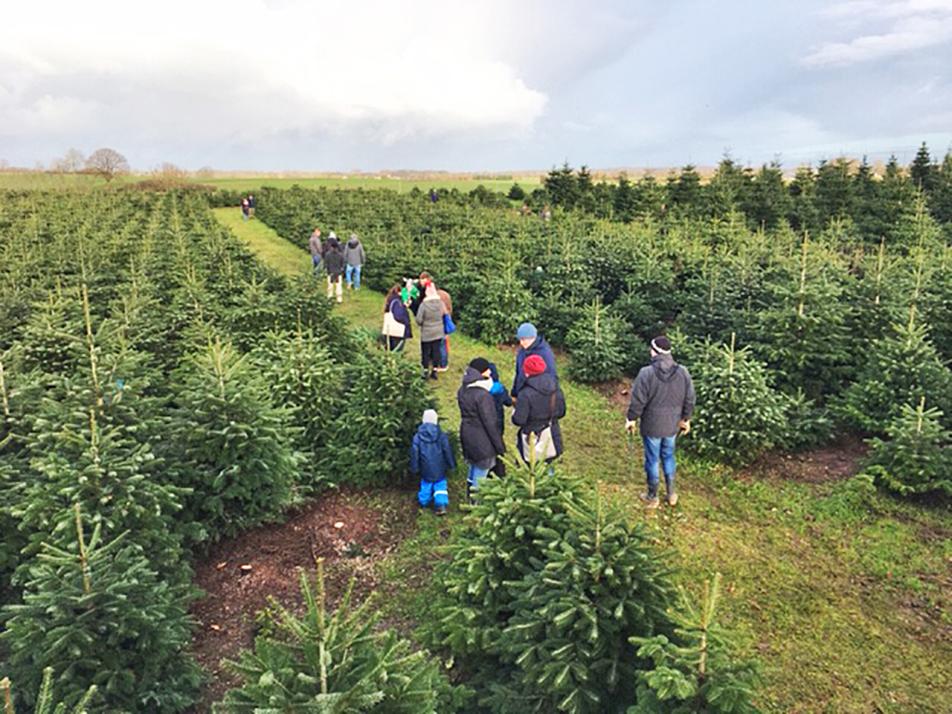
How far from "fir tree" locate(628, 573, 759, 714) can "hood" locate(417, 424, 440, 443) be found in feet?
14.7

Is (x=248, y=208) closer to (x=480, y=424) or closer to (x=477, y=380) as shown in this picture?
(x=477, y=380)

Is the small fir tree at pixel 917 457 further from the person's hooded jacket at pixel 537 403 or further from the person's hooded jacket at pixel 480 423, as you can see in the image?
the person's hooded jacket at pixel 480 423

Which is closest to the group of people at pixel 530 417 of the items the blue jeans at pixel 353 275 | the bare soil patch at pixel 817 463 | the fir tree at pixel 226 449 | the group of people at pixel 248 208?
the fir tree at pixel 226 449

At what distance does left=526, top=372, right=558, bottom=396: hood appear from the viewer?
7.46 m

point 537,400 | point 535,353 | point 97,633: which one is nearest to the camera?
point 97,633

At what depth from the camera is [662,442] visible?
26.4 feet

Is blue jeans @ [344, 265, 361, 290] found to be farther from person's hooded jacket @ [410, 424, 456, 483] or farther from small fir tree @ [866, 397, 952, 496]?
small fir tree @ [866, 397, 952, 496]

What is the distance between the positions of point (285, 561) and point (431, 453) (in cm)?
212

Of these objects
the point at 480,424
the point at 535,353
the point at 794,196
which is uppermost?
the point at 794,196

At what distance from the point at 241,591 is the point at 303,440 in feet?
8.37

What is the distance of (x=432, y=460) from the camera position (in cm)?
798

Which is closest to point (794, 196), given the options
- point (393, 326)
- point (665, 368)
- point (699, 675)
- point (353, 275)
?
point (353, 275)

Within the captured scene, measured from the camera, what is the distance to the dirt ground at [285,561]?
608 cm

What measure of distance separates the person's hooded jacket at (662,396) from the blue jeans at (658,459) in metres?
0.10
